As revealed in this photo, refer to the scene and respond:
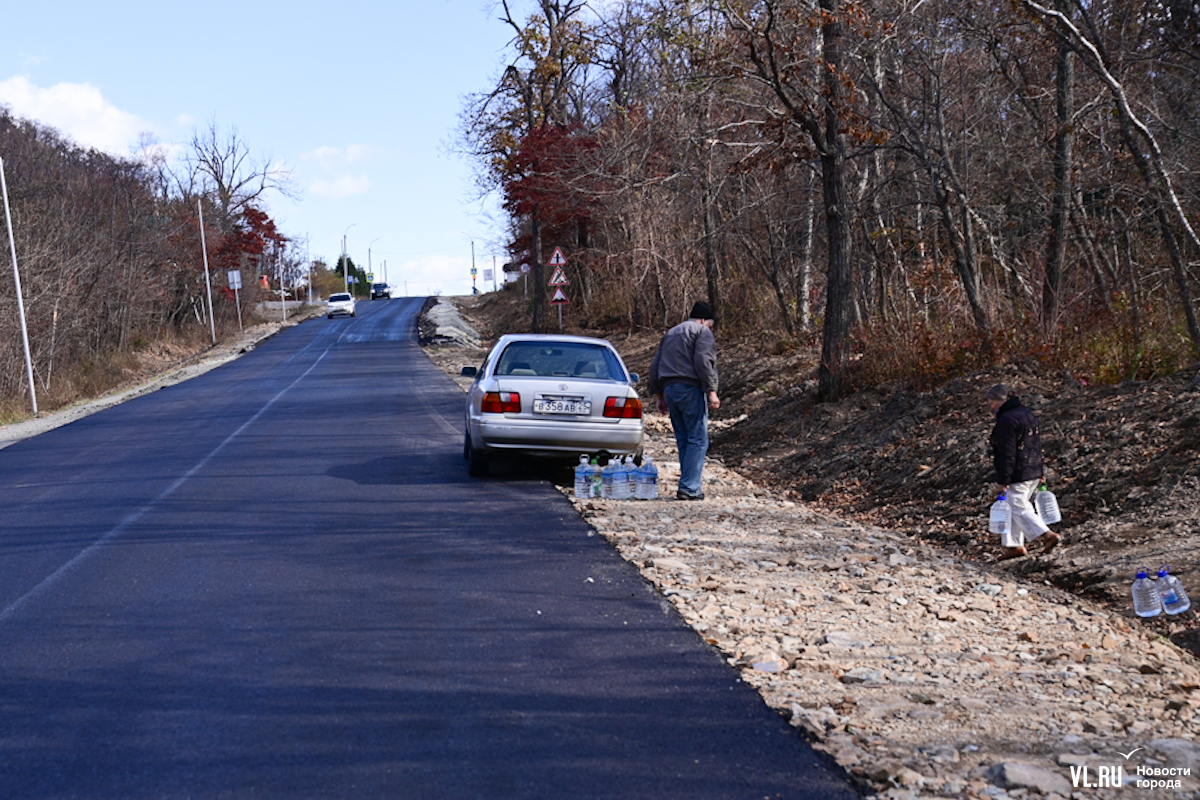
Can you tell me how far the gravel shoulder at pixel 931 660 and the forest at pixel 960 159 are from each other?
196 inches

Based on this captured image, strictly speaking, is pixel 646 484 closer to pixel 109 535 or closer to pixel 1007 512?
pixel 1007 512

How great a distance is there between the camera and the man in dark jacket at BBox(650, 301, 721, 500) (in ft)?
34.7

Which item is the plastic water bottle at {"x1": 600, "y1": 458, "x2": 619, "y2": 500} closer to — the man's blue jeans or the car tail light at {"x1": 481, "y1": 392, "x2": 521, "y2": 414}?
the man's blue jeans

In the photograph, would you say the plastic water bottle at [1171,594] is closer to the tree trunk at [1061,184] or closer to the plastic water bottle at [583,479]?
the plastic water bottle at [583,479]

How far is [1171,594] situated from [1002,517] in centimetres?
194

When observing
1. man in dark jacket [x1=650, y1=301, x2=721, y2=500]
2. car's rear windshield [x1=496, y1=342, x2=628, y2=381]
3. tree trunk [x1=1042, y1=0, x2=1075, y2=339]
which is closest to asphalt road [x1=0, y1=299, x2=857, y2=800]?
car's rear windshield [x1=496, y1=342, x2=628, y2=381]

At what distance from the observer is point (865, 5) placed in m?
15.9

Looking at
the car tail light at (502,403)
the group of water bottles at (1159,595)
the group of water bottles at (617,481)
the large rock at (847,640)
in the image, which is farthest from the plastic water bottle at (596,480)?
the group of water bottles at (1159,595)

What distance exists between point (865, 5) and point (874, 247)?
4122 mm

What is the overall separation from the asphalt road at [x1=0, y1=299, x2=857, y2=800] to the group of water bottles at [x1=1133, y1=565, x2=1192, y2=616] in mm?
2723

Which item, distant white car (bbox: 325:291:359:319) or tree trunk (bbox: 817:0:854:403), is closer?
tree trunk (bbox: 817:0:854:403)

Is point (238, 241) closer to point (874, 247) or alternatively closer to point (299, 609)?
point (874, 247)

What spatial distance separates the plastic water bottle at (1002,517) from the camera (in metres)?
8.30

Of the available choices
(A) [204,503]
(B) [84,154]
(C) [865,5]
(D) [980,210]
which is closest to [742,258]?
(D) [980,210]
